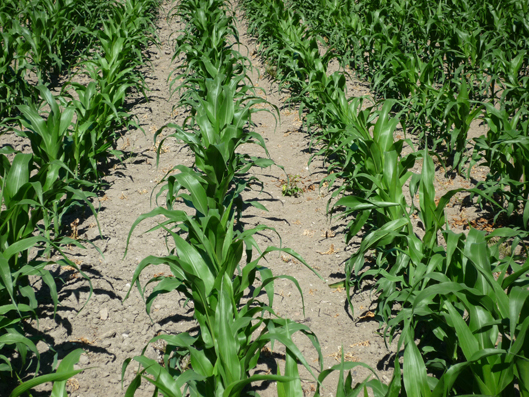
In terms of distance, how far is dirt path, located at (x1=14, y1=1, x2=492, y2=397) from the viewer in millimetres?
2191

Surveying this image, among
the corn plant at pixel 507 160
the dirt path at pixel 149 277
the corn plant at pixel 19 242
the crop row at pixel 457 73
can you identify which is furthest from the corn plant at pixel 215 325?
the corn plant at pixel 507 160

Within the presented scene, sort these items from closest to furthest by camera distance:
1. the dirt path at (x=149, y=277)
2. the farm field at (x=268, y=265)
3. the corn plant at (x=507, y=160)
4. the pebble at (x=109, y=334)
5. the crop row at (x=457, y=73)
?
the farm field at (x=268, y=265) → the dirt path at (x=149, y=277) → the pebble at (x=109, y=334) → the corn plant at (x=507, y=160) → the crop row at (x=457, y=73)

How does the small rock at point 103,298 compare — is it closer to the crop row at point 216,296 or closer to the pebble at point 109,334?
the pebble at point 109,334

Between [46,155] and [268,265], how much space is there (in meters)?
1.66

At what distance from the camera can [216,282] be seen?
6.02 feet

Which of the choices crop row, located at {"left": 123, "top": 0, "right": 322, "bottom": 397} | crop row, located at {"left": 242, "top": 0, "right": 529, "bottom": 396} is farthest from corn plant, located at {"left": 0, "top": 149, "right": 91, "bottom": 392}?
crop row, located at {"left": 242, "top": 0, "right": 529, "bottom": 396}

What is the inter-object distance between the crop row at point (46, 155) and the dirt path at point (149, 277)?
0.20m

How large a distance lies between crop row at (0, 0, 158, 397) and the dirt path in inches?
7.7

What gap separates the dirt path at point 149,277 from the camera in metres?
2.19

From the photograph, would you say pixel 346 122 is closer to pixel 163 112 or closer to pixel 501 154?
pixel 501 154

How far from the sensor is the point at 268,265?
2.83m

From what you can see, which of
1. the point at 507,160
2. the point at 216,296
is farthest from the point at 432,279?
the point at 507,160

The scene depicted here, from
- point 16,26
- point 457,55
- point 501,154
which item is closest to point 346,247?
point 501,154

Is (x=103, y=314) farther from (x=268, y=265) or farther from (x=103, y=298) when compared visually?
(x=268, y=265)
